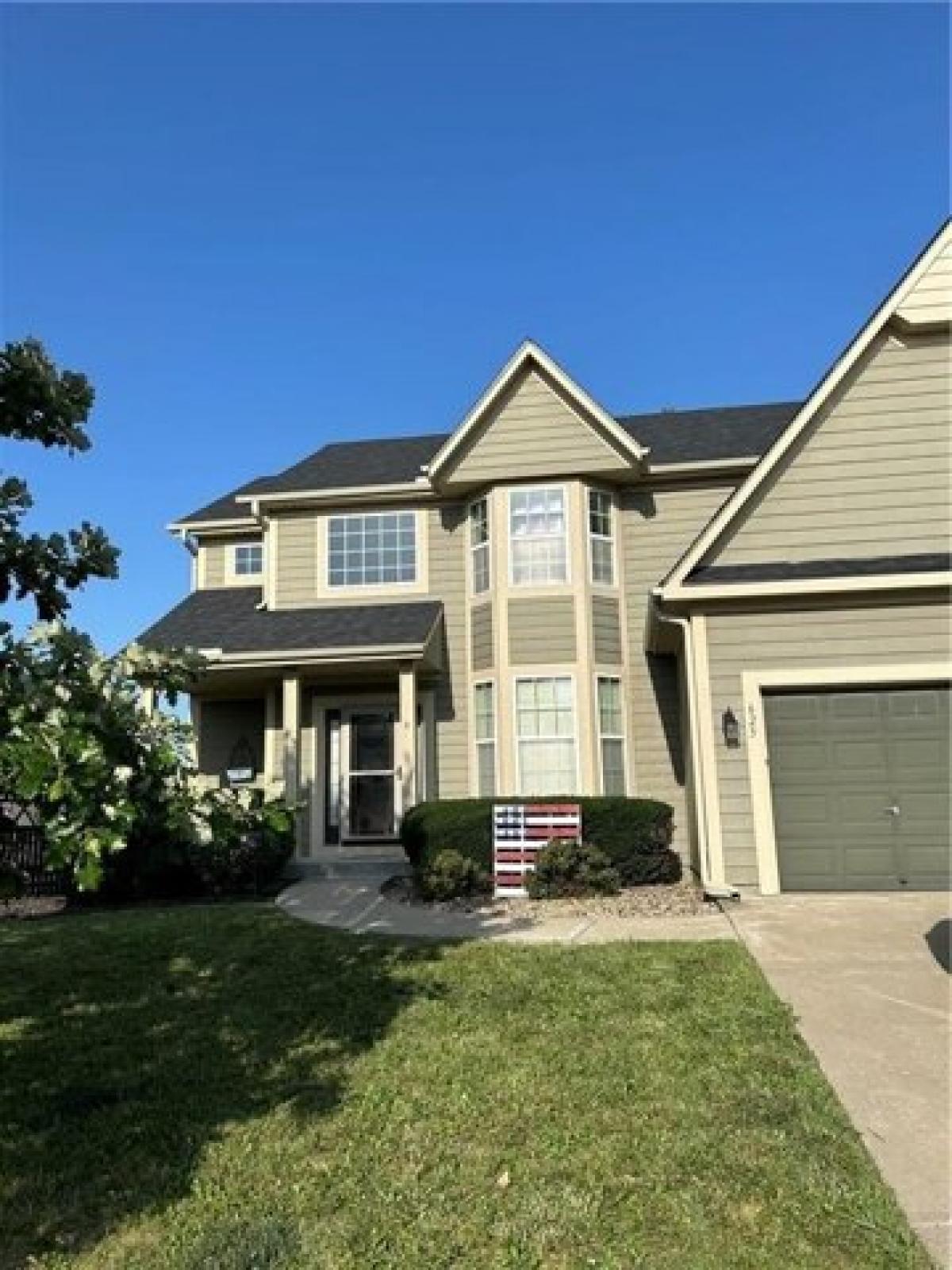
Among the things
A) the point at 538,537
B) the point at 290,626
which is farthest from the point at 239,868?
the point at 538,537

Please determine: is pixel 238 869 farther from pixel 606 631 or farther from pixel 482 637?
pixel 606 631

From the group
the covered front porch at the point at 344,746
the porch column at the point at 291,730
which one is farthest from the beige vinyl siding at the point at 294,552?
the porch column at the point at 291,730

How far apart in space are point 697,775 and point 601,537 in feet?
17.2

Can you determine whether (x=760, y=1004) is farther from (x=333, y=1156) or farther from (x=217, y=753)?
(x=217, y=753)

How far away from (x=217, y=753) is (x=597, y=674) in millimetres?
6783

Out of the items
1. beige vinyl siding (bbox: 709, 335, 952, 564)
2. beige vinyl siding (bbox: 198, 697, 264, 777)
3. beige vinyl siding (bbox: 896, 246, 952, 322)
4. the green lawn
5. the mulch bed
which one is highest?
beige vinyl siding (bbox: 896, 246, 952, 322)

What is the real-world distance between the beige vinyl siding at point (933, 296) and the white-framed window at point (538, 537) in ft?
18.2

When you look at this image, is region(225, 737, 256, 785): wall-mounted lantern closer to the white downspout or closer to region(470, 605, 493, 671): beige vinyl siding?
region(470, 605, 493, 671): beige vinyl siding

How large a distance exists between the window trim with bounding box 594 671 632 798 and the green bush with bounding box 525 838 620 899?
7.88ft

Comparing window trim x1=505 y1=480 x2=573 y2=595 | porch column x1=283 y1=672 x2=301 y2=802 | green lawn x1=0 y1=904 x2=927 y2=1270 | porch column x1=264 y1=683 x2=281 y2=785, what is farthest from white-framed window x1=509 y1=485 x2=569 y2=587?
green lawn x1=0 y1=904 x2=927 y2=1270

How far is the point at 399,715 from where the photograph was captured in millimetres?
14492

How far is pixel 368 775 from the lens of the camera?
49.9ft

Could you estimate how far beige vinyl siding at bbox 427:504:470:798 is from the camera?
1505 cm

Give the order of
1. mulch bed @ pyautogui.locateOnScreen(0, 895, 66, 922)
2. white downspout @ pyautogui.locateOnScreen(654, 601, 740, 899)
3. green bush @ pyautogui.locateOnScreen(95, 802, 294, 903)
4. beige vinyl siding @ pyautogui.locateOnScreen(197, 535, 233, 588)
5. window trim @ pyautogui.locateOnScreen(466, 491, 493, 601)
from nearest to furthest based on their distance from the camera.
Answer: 1. white downspout @ pyautogui.locateOnScreen(654, 601, 740, 899)
2. mulch bed @ pyautogui.locateOnScreen(0, 895, 66, 922)
3. green bush @ pyautogui.locateOnScreen(95, 802, 294, 903)
4. window trim @ pyautogui.locateOnScreen(466, 491, 493, 601)
5. beige vinyl siding @ pyautogui.locateOnScreen(197, 535, 233, 588)
